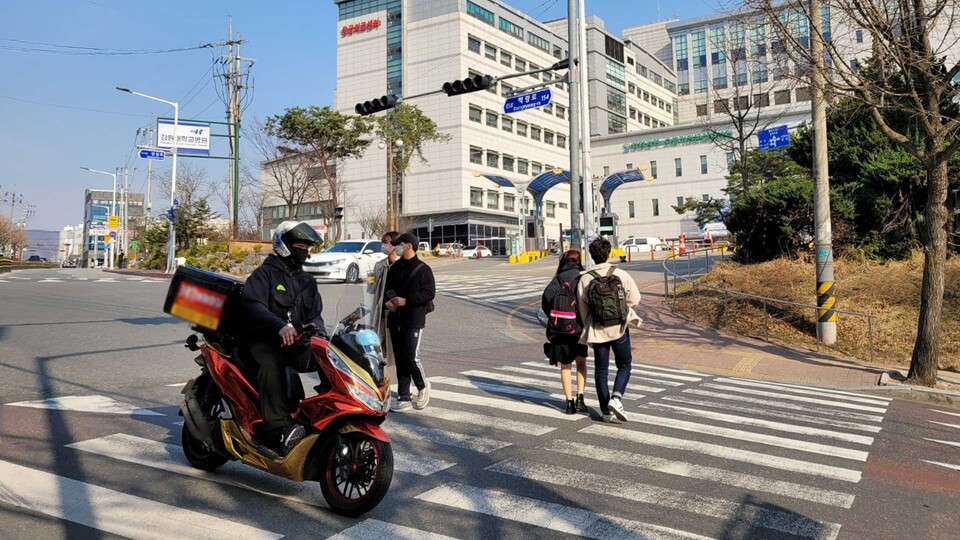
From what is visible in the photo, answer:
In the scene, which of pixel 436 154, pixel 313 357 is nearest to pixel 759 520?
pixel 313 357

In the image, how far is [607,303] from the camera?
6574mm

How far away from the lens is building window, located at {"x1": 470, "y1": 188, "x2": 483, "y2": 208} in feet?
217

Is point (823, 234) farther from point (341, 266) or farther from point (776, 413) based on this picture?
point (341, 266)

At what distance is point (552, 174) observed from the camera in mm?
41688

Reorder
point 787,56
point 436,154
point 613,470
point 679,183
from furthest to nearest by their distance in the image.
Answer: point 679,183
point 436,154
point 787,56
point 613,470

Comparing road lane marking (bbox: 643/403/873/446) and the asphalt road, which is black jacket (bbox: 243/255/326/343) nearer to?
the asphalt road

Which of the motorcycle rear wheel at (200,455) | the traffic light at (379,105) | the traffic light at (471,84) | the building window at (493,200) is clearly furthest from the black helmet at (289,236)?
the building window at (493,200)

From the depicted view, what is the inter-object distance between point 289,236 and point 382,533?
1.93m

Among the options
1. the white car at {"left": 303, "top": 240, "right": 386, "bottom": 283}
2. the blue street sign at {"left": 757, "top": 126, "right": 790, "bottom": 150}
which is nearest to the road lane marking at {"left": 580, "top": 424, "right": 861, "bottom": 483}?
the blue street sign at {"left": 757, "top": 126, "right": 790, "bottom": 150}

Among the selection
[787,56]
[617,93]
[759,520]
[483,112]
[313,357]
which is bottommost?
[759,520]

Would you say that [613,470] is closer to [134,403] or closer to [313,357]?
[313,357]

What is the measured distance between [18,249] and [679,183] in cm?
10852

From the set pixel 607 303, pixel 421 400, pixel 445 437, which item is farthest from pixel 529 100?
pixel 445 437

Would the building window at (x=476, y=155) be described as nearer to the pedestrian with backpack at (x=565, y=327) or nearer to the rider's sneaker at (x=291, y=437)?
the pedestrian with backpack at (x=565, y=327)
